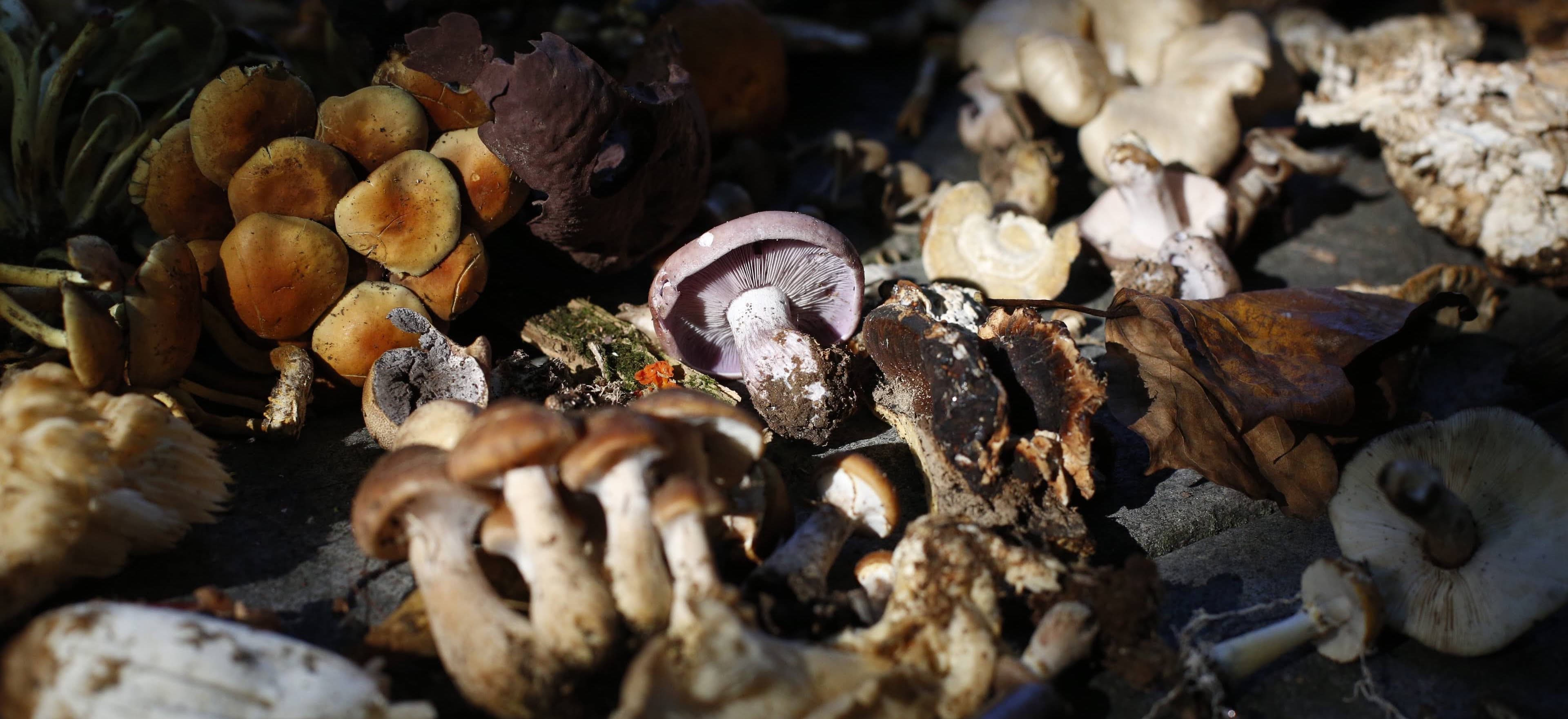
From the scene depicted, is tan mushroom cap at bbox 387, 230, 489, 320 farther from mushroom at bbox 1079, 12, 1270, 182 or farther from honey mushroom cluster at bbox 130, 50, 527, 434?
mushroom at bbox 1079, 12, 1270, 182

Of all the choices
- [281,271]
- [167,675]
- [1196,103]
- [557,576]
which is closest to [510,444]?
[557,576]

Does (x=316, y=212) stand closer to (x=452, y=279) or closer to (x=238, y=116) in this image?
(x=238, y=116)

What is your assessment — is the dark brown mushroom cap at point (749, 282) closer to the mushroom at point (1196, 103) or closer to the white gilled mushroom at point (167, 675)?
the white gilled mushroom at point (167, 675)

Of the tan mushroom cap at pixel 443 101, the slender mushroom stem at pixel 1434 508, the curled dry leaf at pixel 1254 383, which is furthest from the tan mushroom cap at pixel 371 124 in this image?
the slender mushroom stem at pixel 1434 508

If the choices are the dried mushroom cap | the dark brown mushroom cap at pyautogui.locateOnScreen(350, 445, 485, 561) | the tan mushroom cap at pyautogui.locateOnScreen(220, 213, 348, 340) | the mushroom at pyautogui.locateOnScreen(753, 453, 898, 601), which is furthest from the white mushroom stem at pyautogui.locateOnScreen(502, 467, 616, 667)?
the dried mushroom cap

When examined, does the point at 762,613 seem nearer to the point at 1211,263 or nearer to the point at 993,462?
the point at 993,462

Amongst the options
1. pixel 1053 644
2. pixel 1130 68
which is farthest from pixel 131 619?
pixel 1130 68
